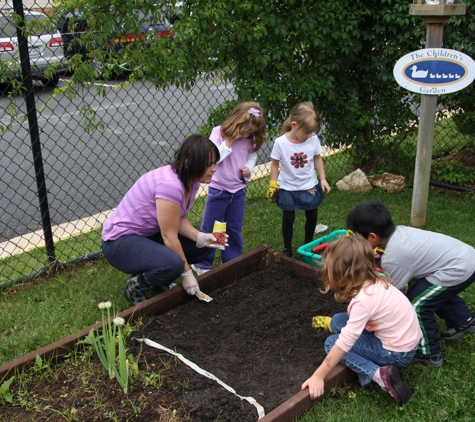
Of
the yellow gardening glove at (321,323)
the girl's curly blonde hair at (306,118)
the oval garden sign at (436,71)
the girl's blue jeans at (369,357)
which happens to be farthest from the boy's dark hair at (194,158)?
the oval garden sign at (436,71)

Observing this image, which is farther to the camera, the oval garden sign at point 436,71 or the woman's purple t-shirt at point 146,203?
the oval garden sign at point 436,71

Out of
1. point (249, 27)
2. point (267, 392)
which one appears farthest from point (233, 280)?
point (249, 27)

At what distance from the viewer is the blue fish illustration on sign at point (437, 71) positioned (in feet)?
14.4

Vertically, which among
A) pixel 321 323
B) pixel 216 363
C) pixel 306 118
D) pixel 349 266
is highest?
pixel 306 118

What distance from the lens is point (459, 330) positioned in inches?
125

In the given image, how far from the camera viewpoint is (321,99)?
568cm

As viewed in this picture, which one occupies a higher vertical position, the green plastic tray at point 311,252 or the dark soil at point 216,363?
the green plastic tray at point 311,252

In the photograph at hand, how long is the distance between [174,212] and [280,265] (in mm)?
1089

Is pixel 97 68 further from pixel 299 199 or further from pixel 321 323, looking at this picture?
pixel 321 323

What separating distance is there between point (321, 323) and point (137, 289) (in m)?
1.22

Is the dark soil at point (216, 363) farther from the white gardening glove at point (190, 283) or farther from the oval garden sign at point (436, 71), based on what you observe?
the oval garden sign at point (436, 71)

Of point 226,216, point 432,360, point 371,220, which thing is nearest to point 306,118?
point 226,216

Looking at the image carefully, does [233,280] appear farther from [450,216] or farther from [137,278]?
[450,216]

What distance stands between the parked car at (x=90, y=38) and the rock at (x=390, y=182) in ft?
8.94
